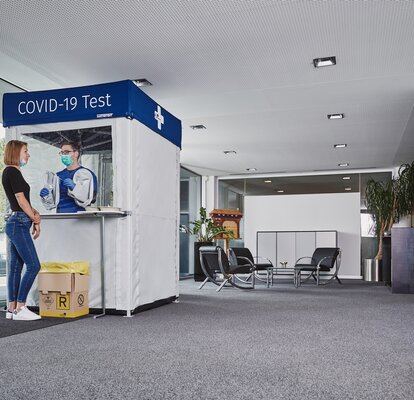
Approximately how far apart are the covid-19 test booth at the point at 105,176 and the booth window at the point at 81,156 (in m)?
0.01

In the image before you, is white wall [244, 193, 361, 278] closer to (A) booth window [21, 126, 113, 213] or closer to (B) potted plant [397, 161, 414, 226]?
(B) potted plant [397, 161, 414, 226]

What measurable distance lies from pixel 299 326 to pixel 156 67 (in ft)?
10.8

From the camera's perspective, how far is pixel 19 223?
15.4 feet

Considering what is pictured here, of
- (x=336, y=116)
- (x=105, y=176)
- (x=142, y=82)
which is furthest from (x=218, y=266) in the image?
(x=105, y=176)

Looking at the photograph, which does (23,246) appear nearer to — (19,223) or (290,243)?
(19,223)

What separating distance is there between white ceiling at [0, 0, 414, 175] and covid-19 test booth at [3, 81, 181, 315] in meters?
0.53

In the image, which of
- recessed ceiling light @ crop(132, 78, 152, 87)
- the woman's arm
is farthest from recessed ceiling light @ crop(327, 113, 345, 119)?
the woman's arm

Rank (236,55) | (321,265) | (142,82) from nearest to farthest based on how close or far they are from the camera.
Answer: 1. (236,55)
2. (142,82)
3. (321,265)

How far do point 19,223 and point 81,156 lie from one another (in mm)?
1022

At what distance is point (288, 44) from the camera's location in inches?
203

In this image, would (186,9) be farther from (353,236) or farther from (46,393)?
(353,236)

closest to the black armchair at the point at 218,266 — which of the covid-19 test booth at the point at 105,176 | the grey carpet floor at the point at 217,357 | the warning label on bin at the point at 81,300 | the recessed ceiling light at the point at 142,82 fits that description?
the covid-19 test booth at the point at 105,176

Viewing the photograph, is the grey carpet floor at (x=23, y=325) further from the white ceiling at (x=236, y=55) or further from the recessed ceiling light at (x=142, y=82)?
the recessed ceiling light at (x=142, y=82)

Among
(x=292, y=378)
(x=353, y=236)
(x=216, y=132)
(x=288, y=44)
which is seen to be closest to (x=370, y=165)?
(x=353, y=236)
